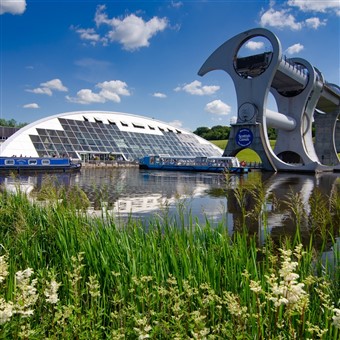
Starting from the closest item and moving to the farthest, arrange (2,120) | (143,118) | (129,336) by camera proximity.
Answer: (129,336) → (143,118) → (2,120)

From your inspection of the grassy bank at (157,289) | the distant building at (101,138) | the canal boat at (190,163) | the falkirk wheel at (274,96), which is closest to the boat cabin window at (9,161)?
the distant building at (101,138)

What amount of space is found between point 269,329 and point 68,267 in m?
2.96

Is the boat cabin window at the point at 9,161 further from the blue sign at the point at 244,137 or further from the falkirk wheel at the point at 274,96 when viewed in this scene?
the blue sign at the point at 244,137

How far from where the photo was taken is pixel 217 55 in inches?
2311

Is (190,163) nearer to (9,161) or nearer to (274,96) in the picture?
(274,96)

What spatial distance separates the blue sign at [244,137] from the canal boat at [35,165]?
27.0 m

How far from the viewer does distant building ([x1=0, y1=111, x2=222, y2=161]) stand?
188ft

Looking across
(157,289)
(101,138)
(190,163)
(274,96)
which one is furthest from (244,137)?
(157,289)

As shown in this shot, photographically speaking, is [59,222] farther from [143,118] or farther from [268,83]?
[143,118]

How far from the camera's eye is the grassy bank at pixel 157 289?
3180 mm

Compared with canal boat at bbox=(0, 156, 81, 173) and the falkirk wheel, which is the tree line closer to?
the falkirk wheel

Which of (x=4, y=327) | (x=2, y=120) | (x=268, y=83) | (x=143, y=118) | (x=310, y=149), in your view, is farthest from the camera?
(x=2, y=120)

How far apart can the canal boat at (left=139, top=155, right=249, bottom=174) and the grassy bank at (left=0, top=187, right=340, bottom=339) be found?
152ft

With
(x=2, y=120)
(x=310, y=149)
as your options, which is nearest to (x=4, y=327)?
(x=310, y=149)
